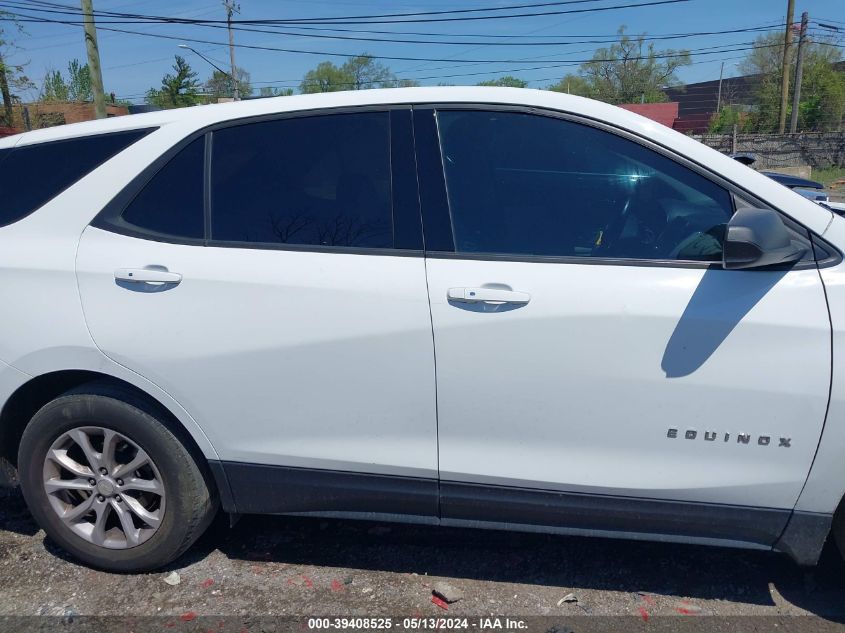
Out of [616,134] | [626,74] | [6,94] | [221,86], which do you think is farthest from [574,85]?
[616,134]

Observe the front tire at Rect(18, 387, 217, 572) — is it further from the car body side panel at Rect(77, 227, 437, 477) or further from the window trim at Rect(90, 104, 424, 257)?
the window trim at Rect(90, 104, 424, 257)

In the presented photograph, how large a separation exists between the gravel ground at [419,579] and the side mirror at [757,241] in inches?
52.9

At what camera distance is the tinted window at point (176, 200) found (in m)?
2.71

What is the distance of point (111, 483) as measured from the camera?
110 inches

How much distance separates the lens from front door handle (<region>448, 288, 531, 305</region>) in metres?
2.39

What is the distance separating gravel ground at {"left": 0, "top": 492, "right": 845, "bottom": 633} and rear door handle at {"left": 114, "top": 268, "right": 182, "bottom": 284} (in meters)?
1.24

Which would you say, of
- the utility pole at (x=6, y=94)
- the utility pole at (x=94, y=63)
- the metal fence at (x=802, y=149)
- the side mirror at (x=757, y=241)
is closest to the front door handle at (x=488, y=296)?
the side mirror at (x=757, y=241)

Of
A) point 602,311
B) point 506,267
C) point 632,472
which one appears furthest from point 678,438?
point 506,267

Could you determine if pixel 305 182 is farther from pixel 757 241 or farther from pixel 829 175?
pixel 829 175

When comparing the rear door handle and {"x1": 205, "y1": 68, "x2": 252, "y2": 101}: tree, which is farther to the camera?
{"x1": 205, "y1": 68, "x2": 252, "y2": 101}: tree

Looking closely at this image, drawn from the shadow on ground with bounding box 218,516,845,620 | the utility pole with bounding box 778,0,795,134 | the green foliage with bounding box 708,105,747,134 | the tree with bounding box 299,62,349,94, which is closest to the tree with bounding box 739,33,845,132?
the green foliage with bounding box 708,105,747,134

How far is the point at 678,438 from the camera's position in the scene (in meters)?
2.38

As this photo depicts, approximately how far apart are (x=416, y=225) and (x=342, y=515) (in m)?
1.15

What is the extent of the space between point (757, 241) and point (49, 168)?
2.71 m
